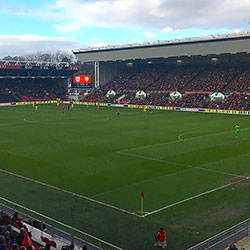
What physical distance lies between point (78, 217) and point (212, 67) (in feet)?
269

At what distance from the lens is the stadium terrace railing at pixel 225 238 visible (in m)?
12.8

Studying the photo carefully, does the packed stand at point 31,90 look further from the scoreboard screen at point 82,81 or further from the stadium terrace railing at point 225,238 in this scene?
the stadium terrace railing at point 225,238

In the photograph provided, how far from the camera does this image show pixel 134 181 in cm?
2367

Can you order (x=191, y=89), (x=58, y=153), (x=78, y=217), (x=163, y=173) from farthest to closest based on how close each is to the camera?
(x=191, y=89) → (x=58, y=153) → (x=163, y=173) → (x=78, y=217)

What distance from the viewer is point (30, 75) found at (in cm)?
11112

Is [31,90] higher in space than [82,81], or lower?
lower

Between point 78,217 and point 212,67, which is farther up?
point 212,67

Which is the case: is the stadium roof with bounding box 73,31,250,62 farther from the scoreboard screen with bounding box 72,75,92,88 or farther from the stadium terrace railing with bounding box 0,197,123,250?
the stadium terrace railing with bounding box 0,197,123,250

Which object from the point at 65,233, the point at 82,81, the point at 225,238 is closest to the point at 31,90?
the point at 82,81

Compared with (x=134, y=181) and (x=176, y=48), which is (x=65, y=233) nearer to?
(x=134, y=181)

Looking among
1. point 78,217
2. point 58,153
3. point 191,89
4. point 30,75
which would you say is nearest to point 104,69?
point 30,75

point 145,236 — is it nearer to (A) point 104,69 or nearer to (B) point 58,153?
(B) point 58,153

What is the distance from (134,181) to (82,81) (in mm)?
74642

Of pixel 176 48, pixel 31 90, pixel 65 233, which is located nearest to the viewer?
pixel 65 233
